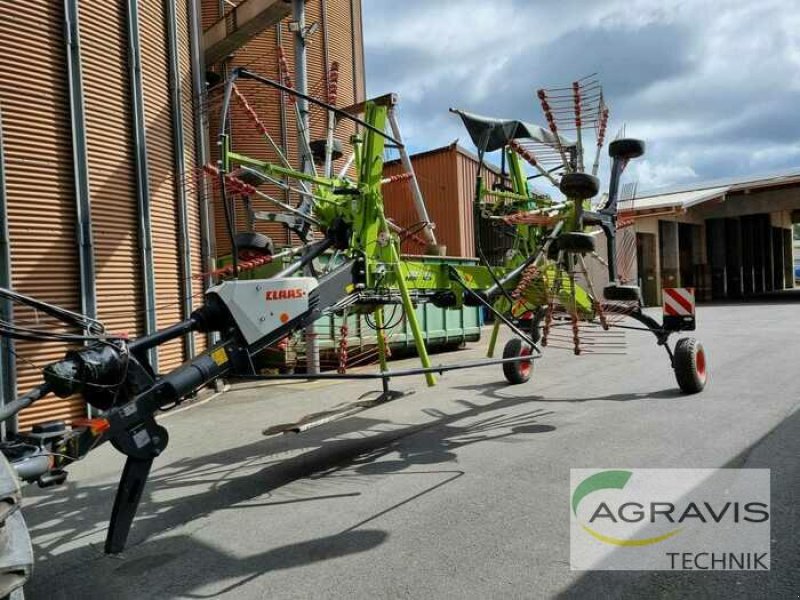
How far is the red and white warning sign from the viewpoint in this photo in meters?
8.92

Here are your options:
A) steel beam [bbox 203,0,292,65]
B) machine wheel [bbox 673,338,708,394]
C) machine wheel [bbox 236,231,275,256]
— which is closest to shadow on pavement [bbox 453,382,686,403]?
machine wheel [bbox 673,338,708,394]

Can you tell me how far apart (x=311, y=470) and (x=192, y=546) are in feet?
5.80

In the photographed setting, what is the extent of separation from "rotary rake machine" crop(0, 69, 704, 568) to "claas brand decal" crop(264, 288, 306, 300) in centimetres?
1

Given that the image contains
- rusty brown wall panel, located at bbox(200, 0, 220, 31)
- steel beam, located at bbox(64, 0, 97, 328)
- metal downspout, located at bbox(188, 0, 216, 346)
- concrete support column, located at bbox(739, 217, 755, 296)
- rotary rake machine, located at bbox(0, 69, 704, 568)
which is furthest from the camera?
concrete support column, located at bbox(739, 217, 755, 296)

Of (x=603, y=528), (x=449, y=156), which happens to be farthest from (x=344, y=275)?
(x=449, y=156)

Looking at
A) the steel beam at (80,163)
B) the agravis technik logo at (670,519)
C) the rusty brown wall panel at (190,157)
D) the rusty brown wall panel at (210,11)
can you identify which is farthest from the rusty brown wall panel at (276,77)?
the agravis technik logo at (670,519)

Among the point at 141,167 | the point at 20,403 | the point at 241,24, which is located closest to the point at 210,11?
the point at 241,24

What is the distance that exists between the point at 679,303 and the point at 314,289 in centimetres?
597

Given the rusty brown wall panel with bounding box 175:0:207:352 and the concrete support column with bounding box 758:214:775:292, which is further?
the concrete support column with bounding box 758:214:775:292

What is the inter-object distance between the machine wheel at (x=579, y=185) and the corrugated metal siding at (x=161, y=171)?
21.6ft

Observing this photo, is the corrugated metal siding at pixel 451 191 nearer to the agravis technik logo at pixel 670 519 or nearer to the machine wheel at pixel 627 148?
the machine wheel at pixel 627 148

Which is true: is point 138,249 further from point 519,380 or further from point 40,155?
point 519,380

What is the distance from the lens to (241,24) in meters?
12.2

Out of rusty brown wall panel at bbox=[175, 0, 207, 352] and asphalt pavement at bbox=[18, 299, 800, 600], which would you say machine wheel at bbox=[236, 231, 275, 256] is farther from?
rusty brown wall panel at bbox=[175, 0, 207, 352]
